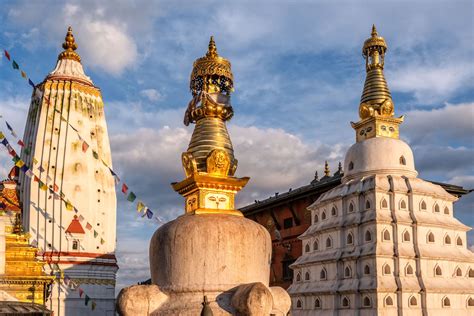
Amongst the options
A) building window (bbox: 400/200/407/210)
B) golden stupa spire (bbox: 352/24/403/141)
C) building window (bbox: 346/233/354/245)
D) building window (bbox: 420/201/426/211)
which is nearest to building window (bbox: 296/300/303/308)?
building window (bbox: 346/233/354/245)

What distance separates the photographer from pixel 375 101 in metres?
43.3

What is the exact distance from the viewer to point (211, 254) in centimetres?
1066

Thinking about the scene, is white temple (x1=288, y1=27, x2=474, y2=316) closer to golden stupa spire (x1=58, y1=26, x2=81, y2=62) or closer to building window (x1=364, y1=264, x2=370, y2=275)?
building window (x1=364, y1=264, x2=370, y2=275)

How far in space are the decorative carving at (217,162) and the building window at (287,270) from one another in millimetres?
36928

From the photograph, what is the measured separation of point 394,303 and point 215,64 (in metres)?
26.1

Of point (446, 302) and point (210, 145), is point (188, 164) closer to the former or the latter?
point (210, 145)

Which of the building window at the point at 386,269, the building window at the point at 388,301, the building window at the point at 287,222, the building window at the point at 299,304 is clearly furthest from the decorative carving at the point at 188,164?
the building window at the point at 287,222

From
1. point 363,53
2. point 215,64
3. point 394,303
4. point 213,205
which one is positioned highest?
point 363,53

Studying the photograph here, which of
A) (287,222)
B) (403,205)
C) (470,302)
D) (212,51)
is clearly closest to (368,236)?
(403,205)

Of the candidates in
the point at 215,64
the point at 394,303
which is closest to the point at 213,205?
the point at 215,64

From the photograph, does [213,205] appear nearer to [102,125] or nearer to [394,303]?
[394,303]

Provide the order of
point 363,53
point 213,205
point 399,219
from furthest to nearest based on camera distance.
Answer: point 363,53, point 399,219, point 213,205

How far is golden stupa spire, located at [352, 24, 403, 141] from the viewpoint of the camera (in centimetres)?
4216

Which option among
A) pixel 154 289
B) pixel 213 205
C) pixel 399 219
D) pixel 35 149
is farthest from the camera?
pixel 35 149
